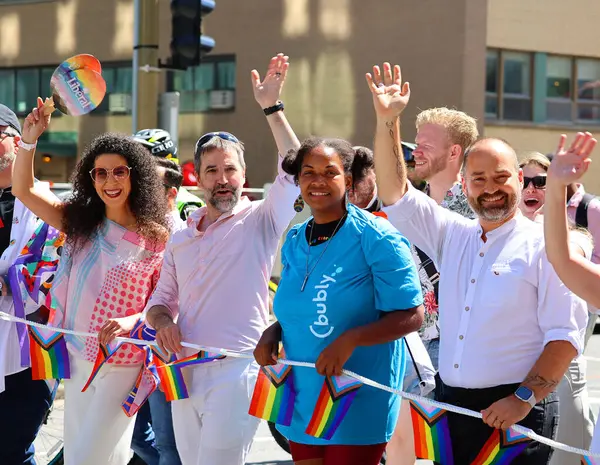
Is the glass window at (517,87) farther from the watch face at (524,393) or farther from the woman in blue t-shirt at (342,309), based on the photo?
the watch face at (524,393)

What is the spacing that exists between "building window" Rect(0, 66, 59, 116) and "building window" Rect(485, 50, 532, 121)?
11.8m

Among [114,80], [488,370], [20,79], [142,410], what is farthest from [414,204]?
[20,79]

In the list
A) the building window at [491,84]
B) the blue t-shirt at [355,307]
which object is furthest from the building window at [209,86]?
the blue t-shirt at [355,307]

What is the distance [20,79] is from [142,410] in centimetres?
2478

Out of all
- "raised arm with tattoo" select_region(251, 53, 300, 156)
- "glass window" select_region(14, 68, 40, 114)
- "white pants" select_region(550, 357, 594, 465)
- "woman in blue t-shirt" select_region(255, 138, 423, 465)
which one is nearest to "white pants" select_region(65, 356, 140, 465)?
"woman in blue t-shirt" select_region(255, 138, 423, 465)

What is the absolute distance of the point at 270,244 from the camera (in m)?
4.66

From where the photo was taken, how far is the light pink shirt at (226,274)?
450 centimetres

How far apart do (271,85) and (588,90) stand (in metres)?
22.5

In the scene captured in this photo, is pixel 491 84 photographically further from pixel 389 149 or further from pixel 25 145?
pixel 389 149

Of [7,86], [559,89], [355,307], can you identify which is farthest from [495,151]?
[7,86]

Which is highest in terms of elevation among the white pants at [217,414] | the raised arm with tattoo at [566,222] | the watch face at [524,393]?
the raised arm with tattoo at [566,222]

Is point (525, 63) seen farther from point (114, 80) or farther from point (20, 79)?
point (20, 79)

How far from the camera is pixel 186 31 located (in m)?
9.57

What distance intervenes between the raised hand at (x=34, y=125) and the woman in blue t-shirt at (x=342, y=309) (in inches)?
66.7
